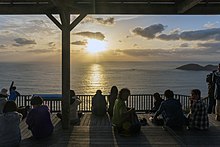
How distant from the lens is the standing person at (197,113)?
7.91 meters

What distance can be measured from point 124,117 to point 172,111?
1.38 meters

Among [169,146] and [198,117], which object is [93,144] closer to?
[169,146]

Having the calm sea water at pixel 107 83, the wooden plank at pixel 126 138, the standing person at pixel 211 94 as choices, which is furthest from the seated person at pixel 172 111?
the calm sea water at pixel 107 83

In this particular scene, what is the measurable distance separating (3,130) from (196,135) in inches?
186

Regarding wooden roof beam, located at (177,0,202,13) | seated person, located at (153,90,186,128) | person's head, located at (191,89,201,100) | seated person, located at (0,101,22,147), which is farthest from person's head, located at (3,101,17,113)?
wooden roof beam, located at (177,0,202,13)

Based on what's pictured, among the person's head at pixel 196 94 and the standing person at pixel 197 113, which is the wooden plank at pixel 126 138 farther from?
the person's head at pixel 196 94

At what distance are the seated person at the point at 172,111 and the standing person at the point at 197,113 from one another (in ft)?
0.88

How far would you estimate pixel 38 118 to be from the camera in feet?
23.7

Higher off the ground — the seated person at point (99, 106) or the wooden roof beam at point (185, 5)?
the wooden roof beam at point (185, 5)

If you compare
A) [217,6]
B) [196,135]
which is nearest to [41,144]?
[196,135]

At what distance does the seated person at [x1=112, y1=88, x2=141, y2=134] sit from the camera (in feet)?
24.9

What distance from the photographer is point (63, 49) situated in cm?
823

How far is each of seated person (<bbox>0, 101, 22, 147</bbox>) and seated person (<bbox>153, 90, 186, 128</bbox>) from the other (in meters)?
3.90

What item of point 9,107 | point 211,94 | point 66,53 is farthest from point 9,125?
point 211,94
